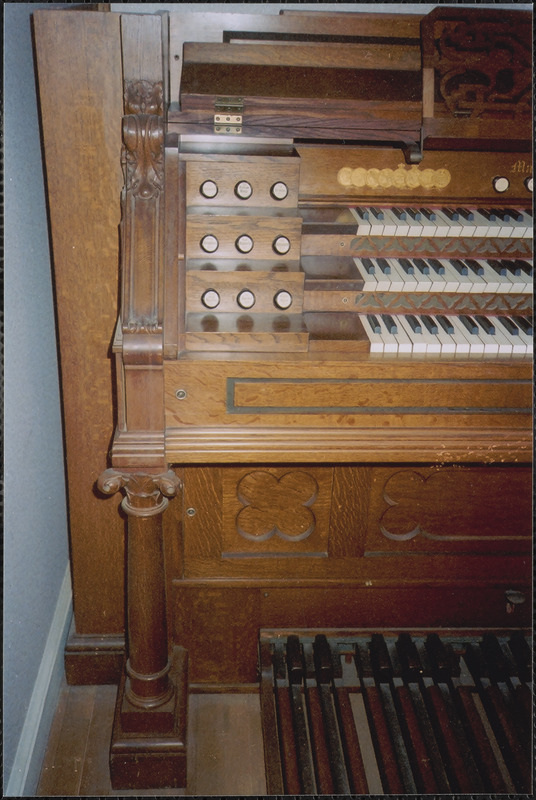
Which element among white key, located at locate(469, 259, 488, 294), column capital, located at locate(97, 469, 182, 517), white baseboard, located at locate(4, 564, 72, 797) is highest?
white key, located at locate(469, 259, 488, 294)

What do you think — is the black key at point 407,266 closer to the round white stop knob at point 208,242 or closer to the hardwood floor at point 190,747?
the round white stop knob at point 208,242

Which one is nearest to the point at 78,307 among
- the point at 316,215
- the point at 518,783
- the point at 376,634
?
the point at 316,215

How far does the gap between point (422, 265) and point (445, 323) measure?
187 mm

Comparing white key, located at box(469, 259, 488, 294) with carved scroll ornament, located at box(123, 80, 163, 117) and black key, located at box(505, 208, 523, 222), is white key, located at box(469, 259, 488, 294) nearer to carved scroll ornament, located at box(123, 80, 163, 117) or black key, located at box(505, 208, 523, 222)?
black key, located at box(505, 208, 523, 222)

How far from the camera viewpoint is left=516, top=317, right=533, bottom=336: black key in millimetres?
1936

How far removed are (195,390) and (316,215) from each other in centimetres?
69

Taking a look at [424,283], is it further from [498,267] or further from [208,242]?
[208,242]

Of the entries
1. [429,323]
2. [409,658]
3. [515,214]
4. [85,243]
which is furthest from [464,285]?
[409,658]

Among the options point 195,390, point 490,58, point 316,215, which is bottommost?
point 195,390

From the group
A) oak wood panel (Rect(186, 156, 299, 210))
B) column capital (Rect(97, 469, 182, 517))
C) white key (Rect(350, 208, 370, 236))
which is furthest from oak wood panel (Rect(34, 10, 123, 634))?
white key (Rect(350, 208, 370, 236))

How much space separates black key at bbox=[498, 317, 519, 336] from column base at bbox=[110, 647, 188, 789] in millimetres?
1575

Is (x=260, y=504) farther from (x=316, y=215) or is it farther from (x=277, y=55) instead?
(x=277, y=55)

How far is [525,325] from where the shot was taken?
1962 millimetres

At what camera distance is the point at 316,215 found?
2.15 metres
